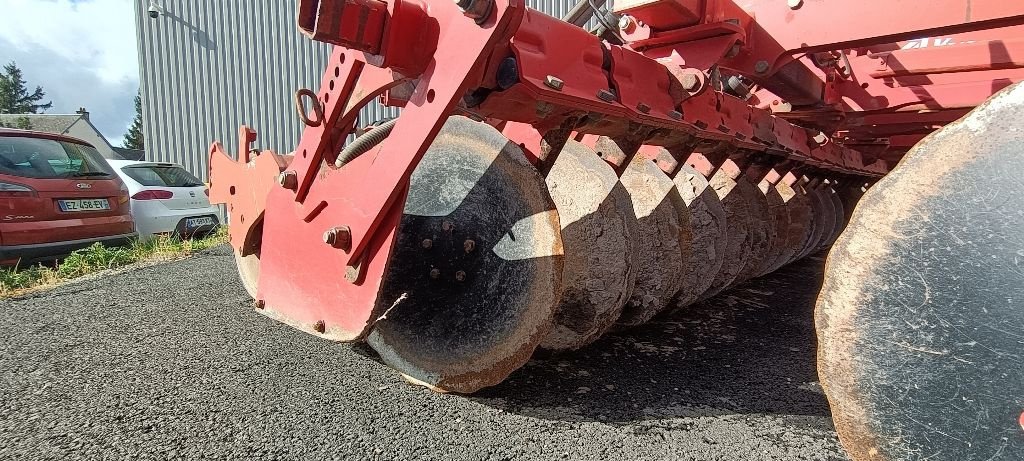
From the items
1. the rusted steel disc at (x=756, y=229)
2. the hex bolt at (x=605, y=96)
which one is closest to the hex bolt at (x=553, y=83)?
the hex bolt at (x=605, y=96)

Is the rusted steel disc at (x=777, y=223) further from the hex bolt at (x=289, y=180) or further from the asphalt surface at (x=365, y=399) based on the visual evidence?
the hex bolt at (x=289, y=180)

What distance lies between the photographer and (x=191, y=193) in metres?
7.16

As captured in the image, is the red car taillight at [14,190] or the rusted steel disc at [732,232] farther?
the red car taillight at [14,190]

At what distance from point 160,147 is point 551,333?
12.2 metres

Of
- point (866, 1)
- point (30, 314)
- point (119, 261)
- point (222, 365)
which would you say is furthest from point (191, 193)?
point (866, 1)

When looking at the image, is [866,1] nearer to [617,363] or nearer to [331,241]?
[617,363]

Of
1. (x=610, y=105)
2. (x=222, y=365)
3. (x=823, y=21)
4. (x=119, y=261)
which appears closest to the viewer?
(x=610, y=105)

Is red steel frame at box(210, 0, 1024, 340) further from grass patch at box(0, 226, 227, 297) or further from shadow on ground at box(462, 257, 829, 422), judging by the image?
grass patch at box(0, 226, 227, 297)

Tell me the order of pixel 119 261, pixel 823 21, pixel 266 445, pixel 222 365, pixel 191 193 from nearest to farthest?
pixel 266 445
pixel 823 21
pixel 222 365
pixel 119 261
pixel 191 193

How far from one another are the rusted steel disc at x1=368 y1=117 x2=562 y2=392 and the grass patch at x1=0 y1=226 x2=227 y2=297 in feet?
12.2

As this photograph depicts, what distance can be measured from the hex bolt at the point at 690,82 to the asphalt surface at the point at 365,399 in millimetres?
1167

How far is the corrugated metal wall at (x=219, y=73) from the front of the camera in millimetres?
11430

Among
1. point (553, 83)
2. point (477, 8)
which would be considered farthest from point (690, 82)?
point (477, 8)

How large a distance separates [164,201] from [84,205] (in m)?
1.53
